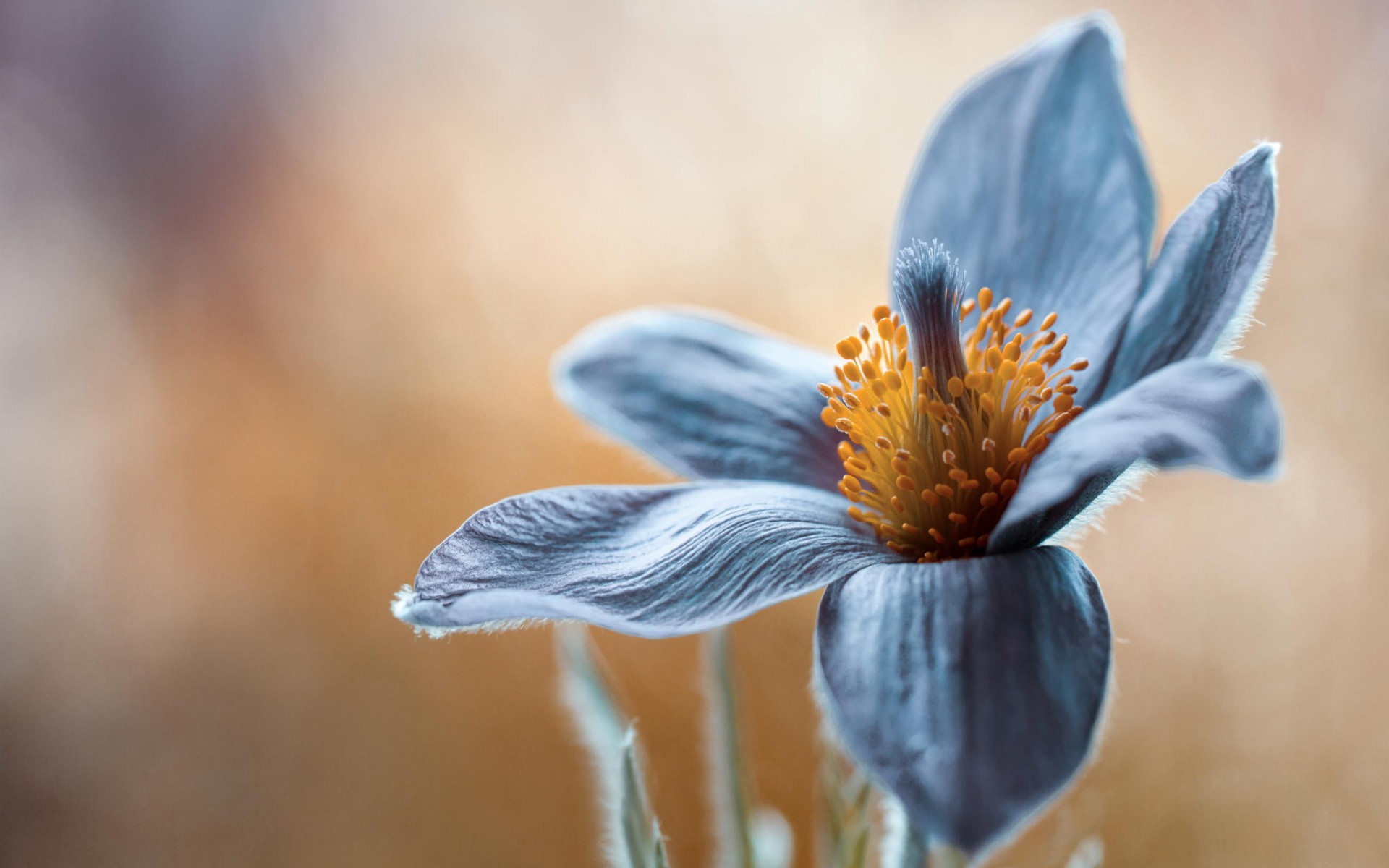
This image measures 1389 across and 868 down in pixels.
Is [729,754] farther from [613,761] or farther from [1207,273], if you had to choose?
[1207,273]

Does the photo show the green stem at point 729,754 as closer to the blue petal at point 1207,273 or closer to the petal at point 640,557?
the petal at point 640,557

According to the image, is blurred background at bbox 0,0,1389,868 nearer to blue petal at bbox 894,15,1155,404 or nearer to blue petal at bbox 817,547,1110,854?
blue petal at bbox 894,15,1155,404

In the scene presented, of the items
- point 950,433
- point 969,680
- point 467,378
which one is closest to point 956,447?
point 950,433

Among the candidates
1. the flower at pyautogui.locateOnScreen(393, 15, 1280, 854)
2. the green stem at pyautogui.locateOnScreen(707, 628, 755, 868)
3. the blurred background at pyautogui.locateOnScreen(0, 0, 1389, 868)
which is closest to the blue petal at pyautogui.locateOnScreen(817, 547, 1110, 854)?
the flower at pyautogui.locateOnScreen(393, 15, 1280, 854)

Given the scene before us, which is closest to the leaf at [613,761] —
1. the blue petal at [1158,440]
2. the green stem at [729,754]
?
the green stem at [729,754]

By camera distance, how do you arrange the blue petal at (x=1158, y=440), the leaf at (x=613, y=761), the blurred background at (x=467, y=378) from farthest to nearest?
the blurred background at (x=467, y=378)
the leaf at (x=613, y=761)
the blue petal at (x=1158, y=440)

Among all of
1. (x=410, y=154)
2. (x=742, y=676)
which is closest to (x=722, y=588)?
(x=742, y=676)

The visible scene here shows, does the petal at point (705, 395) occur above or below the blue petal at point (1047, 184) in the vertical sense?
below
